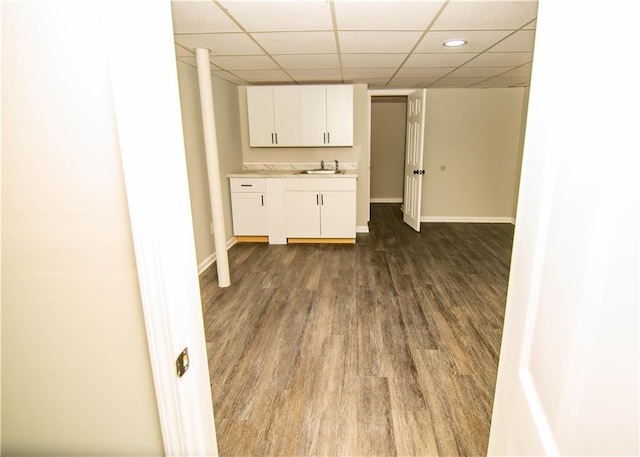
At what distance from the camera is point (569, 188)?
1.91 feet

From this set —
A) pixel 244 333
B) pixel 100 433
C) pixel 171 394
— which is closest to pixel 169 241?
pixel 171 394

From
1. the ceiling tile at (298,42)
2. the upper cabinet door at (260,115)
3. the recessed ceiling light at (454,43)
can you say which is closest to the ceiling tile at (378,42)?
the ceiling tile at (298,42)

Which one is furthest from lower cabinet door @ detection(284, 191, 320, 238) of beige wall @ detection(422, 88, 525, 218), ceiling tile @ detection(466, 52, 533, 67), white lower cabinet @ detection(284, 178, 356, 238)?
ceiling tile @ detection(466, 52, 533, 67)

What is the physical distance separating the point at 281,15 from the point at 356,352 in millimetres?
2241

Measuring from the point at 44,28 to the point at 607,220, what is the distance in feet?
3.33

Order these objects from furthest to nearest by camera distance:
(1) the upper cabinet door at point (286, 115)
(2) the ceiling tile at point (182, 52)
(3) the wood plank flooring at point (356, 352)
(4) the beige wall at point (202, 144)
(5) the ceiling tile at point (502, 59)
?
1. (1) the upper cabinet door at point (286, 115)
2. (4) the beige wall at point (202, 144)
3. (5) the ceiling tile at point (502, 59)
4. (2) the ceiling tile at point (182, 52)
5. (3) the wood plank flooring at point (356, 352)

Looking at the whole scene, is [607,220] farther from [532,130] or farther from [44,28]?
[44,28]

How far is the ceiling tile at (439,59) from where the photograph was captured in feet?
10.7

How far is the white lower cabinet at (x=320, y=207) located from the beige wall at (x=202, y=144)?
866mm

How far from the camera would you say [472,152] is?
572 cm

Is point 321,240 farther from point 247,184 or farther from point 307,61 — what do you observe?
point 307,61

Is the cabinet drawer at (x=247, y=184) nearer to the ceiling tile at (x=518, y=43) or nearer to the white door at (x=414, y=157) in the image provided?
the white door at (x=414, y=157)

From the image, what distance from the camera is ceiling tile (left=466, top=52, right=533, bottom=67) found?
10.6 ft

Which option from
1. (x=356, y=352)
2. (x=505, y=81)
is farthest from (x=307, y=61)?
(x=505, y=81)
